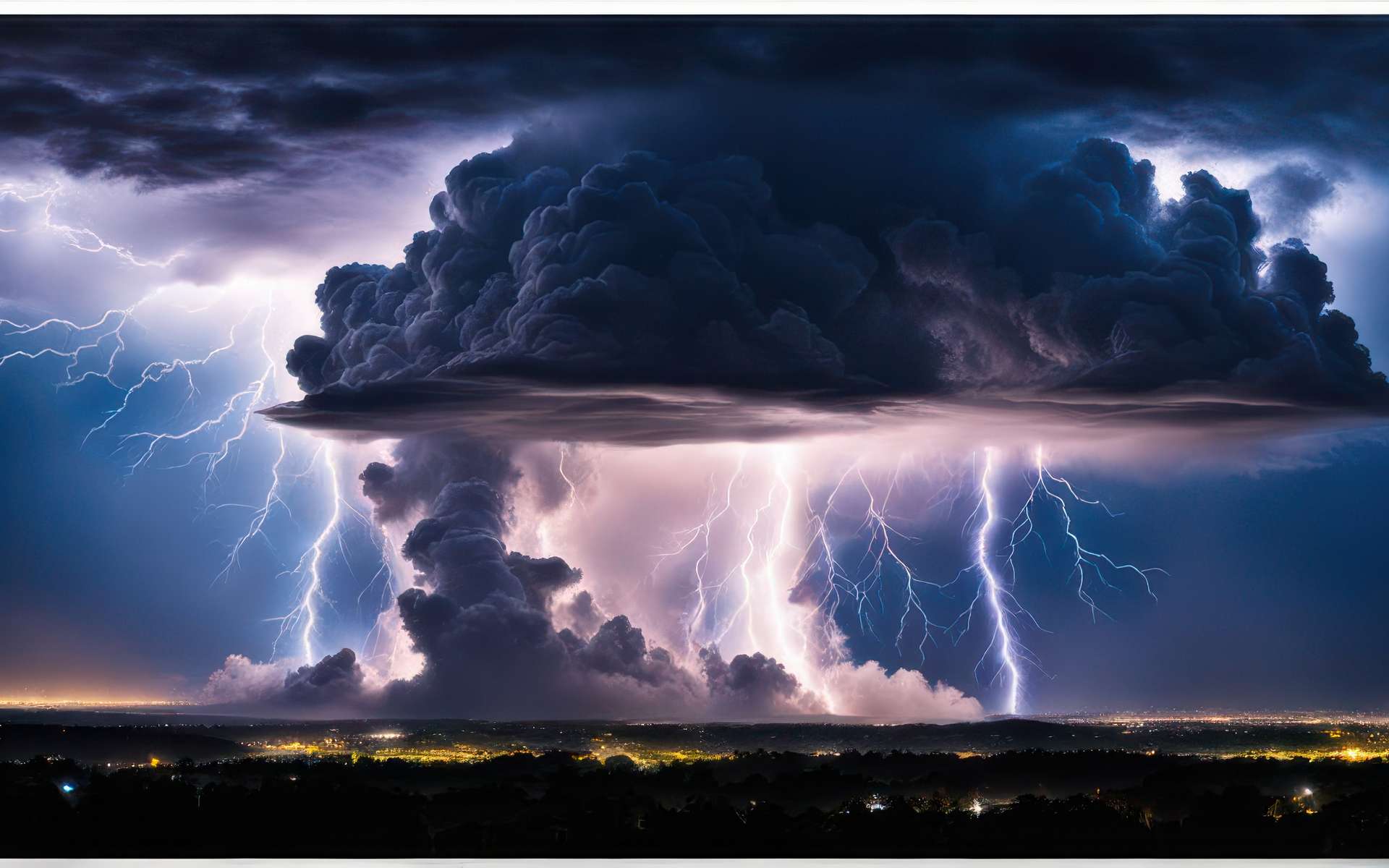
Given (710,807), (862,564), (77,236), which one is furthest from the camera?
(862,564)

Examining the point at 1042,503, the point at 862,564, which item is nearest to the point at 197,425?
the point at 862,564

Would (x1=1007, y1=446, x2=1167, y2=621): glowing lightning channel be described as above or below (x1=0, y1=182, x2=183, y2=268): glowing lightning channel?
below

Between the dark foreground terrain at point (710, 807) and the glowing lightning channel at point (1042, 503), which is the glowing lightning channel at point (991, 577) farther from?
the dark foreground terrain at point (710, 807)

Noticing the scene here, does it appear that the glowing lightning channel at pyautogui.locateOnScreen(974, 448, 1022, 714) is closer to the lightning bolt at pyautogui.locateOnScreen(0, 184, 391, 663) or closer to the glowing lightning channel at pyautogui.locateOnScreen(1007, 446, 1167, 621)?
the glowing lightning channel at pyautogui.locateOnScreen(1007, 446, 1167, 621)

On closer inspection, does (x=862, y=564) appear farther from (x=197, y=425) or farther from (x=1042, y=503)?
(x=197, y=425)

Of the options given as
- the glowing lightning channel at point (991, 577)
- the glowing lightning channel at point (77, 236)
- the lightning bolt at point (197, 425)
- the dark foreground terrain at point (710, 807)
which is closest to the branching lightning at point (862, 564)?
the glowing lightning channel at point (991, 577)

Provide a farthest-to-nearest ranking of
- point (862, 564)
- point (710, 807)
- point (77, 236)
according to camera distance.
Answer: point (862, 564) < point (77, 236) < point (710, 807)

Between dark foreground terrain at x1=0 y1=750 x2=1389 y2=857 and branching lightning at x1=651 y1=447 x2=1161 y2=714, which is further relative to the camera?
branching lightning at x1=651 y1=447 x2=1161 y2=714

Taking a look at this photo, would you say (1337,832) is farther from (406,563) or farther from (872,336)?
(406,563)

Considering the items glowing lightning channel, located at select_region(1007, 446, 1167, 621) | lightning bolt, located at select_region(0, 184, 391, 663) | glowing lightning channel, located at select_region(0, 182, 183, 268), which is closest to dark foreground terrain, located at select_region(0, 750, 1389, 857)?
lightning bolt, located at select_region(0, 184, 391, 663)
